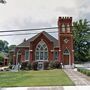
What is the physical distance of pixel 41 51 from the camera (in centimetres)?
5525

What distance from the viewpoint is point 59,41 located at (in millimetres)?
54531

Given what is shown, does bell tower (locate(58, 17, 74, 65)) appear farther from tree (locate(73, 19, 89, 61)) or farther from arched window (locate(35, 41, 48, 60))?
tree (locate(73, 19, 89, 61))

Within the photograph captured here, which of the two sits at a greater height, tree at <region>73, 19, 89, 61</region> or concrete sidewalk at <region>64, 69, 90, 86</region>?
tree at <region>73, 19, 89, 61</region>

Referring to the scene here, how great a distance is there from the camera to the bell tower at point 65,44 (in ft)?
177

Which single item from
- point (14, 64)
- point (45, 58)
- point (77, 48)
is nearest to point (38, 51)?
point (45, 58)

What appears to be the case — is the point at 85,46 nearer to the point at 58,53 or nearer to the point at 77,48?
the point at 77,48

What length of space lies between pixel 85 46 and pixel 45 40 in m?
19.2

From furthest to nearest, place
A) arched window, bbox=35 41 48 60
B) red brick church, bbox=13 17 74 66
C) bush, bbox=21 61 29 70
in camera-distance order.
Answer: arched window, bbox=35 41 48 60, red brick church, bbox=13 17 74 66, bush, bbox=21 61 29 70

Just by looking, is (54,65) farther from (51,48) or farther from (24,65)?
(24,65)

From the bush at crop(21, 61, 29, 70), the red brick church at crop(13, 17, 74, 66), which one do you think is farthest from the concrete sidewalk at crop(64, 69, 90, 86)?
the red brick church at crop(13, 17, 74, 66)

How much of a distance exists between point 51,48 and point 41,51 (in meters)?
2.17

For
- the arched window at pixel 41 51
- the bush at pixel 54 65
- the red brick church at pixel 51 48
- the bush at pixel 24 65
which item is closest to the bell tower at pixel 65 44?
the red brick church at pixel 51 48

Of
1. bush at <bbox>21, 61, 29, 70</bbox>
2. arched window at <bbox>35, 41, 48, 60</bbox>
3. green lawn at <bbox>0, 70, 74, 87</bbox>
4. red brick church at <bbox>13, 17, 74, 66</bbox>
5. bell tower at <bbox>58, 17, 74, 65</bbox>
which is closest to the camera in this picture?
green lawn at <bbox>0, 70, 74, 87</bbox>

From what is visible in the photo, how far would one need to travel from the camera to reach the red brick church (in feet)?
177
